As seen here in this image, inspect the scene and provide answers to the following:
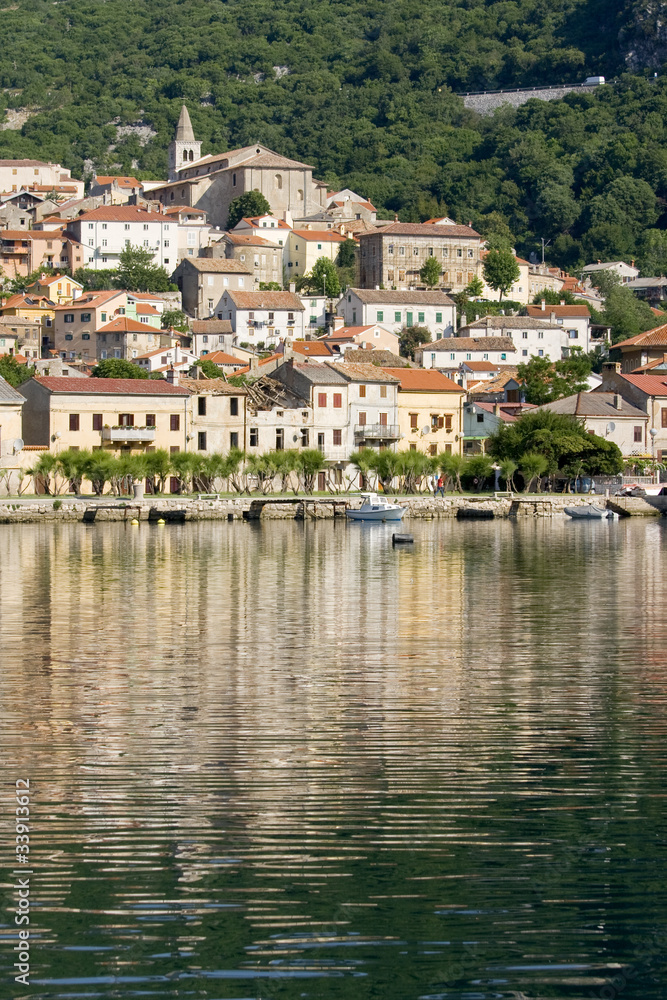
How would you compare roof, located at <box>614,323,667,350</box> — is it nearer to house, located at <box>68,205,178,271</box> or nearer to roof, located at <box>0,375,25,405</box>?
roof, located at <box>0,375,25,405</box>

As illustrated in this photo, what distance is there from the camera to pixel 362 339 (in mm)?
99500

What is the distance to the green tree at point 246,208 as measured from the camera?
143000 millimetres

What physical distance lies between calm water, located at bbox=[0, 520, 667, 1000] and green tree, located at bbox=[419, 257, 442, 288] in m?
102

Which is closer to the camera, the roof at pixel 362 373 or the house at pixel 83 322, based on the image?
the roof at pixel 362 373

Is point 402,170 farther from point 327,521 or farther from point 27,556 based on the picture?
point 27,556

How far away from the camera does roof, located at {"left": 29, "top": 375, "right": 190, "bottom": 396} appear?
63.8 m

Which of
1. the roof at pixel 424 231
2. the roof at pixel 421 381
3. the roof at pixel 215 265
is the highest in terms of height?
the roof at pixel 424 231

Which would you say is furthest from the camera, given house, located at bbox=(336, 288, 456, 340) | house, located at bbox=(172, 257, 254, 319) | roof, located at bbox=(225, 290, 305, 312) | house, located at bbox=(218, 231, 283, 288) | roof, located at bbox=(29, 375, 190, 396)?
house, located at bbox=(218, 231, 283, 288)

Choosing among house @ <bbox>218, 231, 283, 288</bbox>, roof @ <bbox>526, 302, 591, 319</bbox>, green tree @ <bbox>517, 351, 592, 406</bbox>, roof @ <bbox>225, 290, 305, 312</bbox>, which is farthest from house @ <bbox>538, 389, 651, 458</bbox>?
house @ <bbox>218, 231, 283, 288</bbox>

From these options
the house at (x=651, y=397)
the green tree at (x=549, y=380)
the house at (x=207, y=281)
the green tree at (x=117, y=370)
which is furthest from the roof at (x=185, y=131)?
the house at (x=651, y=397)

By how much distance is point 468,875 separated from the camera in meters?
11.2

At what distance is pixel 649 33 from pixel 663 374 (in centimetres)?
12821

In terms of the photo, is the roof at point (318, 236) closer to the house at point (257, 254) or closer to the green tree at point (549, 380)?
the house at point (257, 254)

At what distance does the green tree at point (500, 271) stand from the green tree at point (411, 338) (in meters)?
19.3
